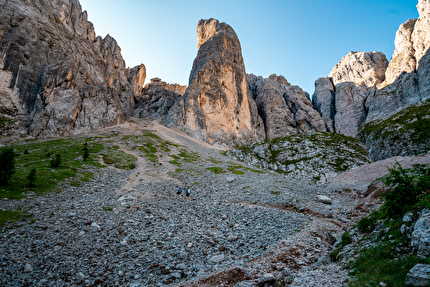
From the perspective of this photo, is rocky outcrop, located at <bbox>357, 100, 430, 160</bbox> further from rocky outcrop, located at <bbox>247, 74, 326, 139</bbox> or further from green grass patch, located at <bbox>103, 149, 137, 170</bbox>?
green grass patch, located at <bbox>103, 149, 137, 170</bbox>

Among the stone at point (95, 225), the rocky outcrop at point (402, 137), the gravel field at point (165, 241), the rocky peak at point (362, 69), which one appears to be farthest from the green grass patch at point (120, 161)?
the rocky peak at point (362, 69)

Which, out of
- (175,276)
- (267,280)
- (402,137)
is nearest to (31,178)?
(175,276)

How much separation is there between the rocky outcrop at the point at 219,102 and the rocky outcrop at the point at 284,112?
9.43 m

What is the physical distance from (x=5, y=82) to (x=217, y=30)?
140 m

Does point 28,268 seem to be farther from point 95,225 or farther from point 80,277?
point 95,225

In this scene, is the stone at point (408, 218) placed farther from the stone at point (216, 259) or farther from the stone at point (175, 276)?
the stone at point (175, 276)

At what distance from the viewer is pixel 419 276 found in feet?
20.0

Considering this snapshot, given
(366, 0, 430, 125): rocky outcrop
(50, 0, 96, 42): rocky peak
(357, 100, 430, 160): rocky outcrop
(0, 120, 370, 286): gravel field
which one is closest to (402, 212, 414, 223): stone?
(0, 120, 370, 286): gravel field

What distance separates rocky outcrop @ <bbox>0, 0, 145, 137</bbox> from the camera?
3356 inches

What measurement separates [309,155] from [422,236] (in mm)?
71411

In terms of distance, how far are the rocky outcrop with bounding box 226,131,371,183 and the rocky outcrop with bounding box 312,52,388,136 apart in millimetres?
82752

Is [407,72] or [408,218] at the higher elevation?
[407,72]

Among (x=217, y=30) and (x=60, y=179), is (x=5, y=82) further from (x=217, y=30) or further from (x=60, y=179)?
(x=217, y=30)

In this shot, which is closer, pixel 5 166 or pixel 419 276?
pixel 419 276
